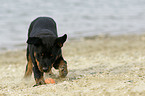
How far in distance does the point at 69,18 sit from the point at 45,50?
13536 millimetres

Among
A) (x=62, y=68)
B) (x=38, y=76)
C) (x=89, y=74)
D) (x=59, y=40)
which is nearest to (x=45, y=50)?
(x=59, y=40)

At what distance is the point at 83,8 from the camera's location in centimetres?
2223

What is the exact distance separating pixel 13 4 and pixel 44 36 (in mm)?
17938

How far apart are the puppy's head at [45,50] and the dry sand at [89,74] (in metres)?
0.39

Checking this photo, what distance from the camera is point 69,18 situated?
18.0m

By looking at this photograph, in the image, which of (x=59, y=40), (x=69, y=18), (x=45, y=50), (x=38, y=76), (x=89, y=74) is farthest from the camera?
(x=69, y=18)

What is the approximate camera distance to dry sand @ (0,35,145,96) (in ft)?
13.6

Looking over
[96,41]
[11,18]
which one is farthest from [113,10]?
[96,41]

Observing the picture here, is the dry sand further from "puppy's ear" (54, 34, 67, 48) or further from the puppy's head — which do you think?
"puppy's ear" (54, 34, 67, 48)

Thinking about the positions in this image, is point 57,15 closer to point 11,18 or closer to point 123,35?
point 11,18

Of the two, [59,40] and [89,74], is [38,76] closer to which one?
[59,40]

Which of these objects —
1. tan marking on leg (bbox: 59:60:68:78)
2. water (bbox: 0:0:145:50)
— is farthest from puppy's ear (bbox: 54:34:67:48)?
water (bbox: 0:0:145:50)

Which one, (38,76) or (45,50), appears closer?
(45,50)

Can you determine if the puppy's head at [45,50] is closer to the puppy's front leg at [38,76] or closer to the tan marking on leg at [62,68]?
the puppy's front leg at [38,76]
